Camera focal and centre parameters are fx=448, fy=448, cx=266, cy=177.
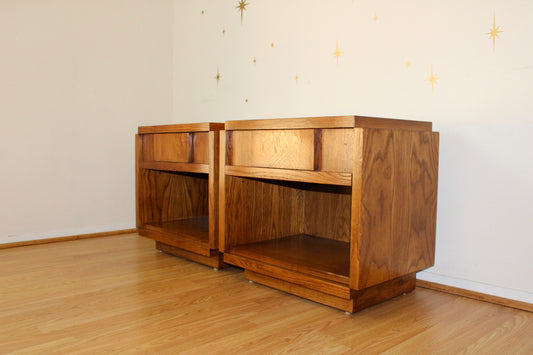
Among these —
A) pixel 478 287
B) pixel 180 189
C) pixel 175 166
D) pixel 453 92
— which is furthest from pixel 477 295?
Result: pixel 180 189

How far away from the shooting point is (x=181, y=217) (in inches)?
87.6

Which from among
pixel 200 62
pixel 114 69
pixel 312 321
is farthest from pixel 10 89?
pixel 312 321

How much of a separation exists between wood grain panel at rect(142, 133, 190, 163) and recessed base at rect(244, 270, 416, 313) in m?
0.58

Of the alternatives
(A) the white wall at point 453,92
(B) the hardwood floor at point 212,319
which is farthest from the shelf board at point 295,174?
(A) the white wall at point 453,92

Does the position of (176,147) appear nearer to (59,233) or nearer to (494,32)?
(59,233)

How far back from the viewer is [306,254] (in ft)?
5.12

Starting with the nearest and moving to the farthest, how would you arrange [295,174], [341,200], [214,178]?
[295,174] → [214,178] → [341,200]

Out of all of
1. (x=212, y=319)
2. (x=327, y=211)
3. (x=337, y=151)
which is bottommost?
(x=212, y=319)

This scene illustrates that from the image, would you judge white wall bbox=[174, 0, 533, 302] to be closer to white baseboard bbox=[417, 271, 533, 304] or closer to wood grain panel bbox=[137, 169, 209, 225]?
white baseboard bbox=[417, 271, 533, 304]

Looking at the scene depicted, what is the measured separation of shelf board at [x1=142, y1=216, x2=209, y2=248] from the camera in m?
1.80

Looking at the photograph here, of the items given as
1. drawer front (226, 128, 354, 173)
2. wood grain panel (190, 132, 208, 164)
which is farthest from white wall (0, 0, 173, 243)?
drawer front (226, 128, 354, 173)

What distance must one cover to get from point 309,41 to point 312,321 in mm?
1256

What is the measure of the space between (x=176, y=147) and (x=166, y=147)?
0.08 meters

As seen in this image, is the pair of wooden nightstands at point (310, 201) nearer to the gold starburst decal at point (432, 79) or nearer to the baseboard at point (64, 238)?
the gold starburst decal at point (432, 79)
